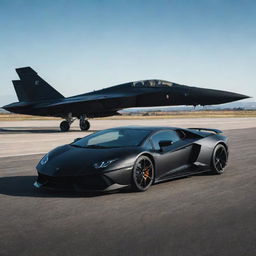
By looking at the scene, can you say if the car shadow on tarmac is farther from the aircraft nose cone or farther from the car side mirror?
the aircraft nose cone

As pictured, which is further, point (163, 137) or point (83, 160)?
point (163, 137)

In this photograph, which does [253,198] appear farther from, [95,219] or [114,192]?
[95,219]

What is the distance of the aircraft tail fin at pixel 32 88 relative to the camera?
2673 cm

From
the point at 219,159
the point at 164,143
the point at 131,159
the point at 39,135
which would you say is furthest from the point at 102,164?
the point at 39,135

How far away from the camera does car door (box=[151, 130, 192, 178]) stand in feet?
22.7

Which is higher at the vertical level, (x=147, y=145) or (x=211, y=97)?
(x=211, y=97)

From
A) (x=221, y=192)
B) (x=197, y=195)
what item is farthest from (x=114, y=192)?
(x=221, y=192)

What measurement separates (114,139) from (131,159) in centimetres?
107

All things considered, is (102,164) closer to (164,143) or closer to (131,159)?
(131,159)

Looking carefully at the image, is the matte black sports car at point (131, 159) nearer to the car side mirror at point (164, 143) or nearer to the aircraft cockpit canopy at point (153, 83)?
the car side mirror at point (164, 143)

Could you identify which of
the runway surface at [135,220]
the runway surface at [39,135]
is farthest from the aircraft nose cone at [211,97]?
the runway surface at [135,220]

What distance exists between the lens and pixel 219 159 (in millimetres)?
8367

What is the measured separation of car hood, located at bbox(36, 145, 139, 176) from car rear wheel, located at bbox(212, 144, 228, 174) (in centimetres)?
234

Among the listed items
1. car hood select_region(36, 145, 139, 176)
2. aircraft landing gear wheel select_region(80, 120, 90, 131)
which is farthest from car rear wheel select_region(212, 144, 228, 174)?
aircraft landing gear wheel select_region(80, 120, 90, 131)
